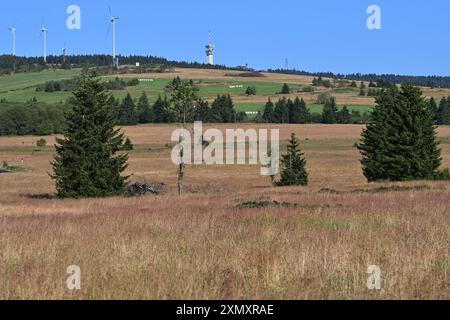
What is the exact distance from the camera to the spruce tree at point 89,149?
4288 centimetres

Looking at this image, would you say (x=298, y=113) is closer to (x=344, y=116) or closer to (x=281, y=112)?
(x=281, y=112)

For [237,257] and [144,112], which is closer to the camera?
[237,257]

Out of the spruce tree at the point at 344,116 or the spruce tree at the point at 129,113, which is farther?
the spruce tree at the point at 129,113

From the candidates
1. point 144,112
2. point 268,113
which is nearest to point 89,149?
point 268,113

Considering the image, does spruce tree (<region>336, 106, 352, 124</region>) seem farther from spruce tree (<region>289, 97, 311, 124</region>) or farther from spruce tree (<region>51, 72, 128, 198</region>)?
spruce tree (<region>51, 72, 128, 198</region>)

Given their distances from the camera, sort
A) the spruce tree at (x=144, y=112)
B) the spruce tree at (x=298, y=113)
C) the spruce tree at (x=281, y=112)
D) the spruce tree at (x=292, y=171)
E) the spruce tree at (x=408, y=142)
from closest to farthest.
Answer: the spruce tree at (x=408, y=142)
the spruce tree at (x=292, y=171)
the spruce tree at (x=281, y=112)
the spruce tree at (x=298, y=113)
the spruce tree at (x=144, y=112)

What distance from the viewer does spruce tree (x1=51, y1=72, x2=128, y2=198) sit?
1688 inches

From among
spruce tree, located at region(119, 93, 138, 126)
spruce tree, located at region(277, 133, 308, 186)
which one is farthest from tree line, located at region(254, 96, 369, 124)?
spruce tree, located at region(277, 133, 308, 186)

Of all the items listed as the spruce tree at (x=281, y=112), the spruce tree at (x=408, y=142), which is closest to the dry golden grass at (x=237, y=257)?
the spruce tree at (x=408, y=142)

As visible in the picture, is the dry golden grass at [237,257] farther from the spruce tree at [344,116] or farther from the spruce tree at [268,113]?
the spruce tree at [344,116]

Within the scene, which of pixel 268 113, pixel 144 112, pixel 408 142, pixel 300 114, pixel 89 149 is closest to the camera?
pixel 89 149

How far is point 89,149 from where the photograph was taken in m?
43.3
